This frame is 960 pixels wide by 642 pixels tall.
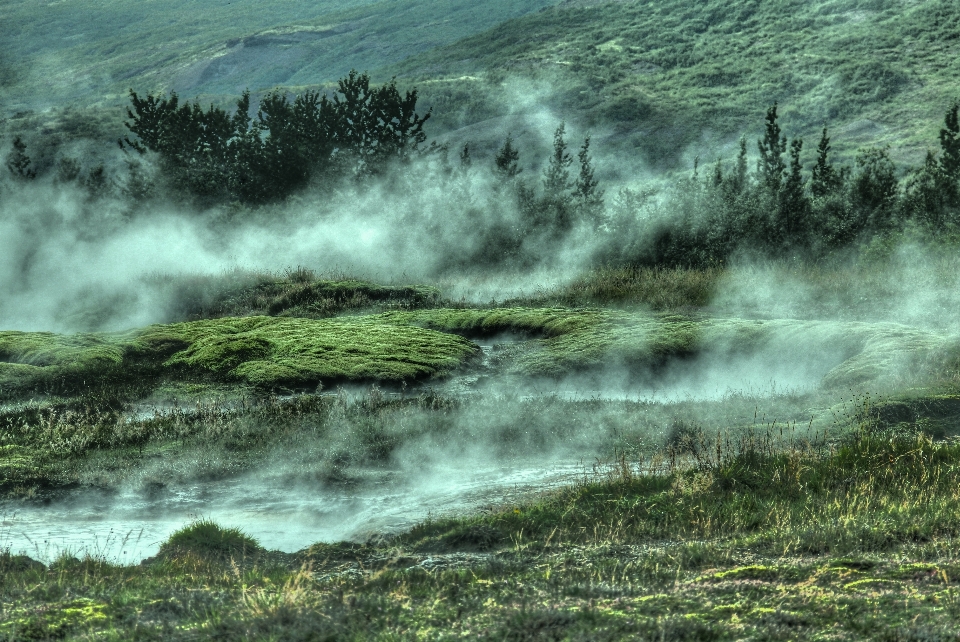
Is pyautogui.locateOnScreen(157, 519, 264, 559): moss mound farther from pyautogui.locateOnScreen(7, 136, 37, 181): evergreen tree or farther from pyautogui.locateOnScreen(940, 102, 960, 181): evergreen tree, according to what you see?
pyautogui.locateOnScreen(7, 136, 37, 181): evergreen tree

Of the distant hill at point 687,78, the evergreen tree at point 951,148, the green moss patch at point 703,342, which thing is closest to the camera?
the green moss patch at point 703,342

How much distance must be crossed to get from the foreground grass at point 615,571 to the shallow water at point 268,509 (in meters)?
0.79

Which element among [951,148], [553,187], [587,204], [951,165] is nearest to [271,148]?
[553,187]

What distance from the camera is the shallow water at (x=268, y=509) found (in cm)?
966

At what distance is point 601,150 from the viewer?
8938 centimetres

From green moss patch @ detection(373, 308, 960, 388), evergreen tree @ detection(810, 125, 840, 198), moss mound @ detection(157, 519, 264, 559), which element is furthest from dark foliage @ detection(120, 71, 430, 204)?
moss mound @ detection(157, 519, 264, 559)

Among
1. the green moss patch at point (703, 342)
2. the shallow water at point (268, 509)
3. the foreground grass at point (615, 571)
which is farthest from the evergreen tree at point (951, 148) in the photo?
the shallow water at point (268, 509)

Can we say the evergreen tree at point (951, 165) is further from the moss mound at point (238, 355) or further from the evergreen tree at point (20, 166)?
the evergreen tree at point (20, 166)

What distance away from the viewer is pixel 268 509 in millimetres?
10938

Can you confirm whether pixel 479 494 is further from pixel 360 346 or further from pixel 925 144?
pixel 925 144

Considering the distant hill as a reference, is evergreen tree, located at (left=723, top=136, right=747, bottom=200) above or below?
below

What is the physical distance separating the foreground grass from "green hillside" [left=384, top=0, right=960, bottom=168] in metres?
63.7

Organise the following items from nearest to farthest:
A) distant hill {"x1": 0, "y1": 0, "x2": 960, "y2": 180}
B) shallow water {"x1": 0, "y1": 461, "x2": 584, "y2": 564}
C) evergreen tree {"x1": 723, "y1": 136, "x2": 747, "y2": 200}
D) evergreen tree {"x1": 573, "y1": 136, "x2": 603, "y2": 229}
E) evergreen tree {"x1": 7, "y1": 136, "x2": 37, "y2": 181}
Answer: shallow water {"x1": 0, "y1": 461, "x2": 584, "y2": 564} < evergreen tree {"x1": 723, "y1": 136, "x2": 747, "y2": 200} < evergreen tree {"x1": 573, "y1": 136, "x2": 603, "y2": 229} < evergreen tree {"x1": 7, "y1": 136, "x2": 37, "y2": 181} < distant hill {"x1": 0, "y1": 0, "x2": 960, "y2": 180}

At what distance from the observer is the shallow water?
31.7ft
